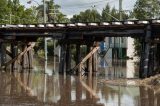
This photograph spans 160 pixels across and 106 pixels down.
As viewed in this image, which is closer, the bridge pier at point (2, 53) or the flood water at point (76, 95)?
the flood water at point (76, 95)

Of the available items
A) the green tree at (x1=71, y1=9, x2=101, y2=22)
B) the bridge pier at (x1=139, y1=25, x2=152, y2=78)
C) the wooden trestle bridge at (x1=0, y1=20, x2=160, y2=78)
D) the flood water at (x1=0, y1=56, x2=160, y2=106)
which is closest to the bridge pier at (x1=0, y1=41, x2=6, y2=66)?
the wooden trestle bridge at (x1=0, y1=20, x2=160, y2=78)

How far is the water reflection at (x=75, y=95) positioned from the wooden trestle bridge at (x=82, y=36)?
5098mm

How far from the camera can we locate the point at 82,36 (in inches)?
1502

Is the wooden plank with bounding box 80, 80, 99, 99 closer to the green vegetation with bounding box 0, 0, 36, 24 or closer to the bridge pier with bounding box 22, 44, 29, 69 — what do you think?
the bridge pier with bounding box 22, 44, 29, 69

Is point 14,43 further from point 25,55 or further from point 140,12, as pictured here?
point 140,12

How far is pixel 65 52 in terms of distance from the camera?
3881 centimetres

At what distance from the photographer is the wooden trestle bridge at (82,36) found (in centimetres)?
3288

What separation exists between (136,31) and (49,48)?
185 feet

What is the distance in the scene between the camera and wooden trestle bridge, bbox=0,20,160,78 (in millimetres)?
32875

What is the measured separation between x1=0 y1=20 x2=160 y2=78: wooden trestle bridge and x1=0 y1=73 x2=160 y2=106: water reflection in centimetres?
510

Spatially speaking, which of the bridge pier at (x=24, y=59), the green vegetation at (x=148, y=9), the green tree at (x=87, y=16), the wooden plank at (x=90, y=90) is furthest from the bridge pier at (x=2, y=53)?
the green tree at (x=87, y=16)

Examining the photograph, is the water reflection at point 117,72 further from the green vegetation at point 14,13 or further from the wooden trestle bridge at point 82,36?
the green vegetation at point 14,13

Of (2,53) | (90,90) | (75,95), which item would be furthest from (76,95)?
(2,53)

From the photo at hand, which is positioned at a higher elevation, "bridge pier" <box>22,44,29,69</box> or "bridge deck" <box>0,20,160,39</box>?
"bridge deck" <box>0,20,160,39</box>
